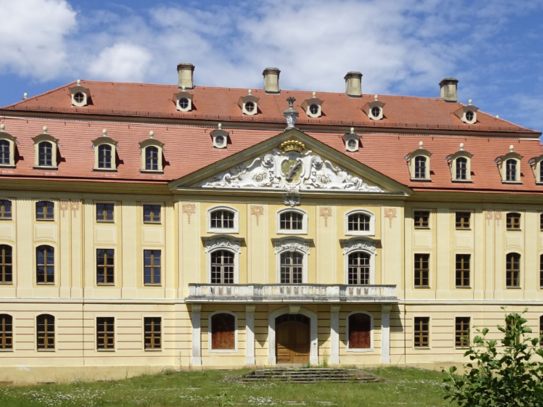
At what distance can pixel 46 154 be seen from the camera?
4109cm

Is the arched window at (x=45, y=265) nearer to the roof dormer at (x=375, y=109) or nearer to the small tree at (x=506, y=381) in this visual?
the roof dormer at (x=375, y=109)

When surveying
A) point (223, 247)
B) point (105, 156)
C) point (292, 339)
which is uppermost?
point (105, 156)

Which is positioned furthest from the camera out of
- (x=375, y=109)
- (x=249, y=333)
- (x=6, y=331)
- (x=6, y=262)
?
(x=375, y=109)

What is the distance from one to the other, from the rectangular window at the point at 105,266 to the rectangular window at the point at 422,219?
1819cm

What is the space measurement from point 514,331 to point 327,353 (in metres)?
31.3

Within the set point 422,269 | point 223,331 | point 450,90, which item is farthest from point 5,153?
point 450,90

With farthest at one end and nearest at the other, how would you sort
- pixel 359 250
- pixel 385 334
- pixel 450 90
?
pixel 450 90 → pixel 359 250 → pixel 385 334

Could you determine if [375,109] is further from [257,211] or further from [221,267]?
[221,267]

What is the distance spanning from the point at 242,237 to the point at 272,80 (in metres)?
13.1

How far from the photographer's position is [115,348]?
40969 mm

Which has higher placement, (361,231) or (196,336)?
(361,231)

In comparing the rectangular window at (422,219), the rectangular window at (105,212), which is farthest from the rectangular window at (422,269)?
the rectangular window at (105,212)

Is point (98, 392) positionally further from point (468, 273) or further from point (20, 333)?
point (468, 273)

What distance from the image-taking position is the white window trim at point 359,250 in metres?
43.1
